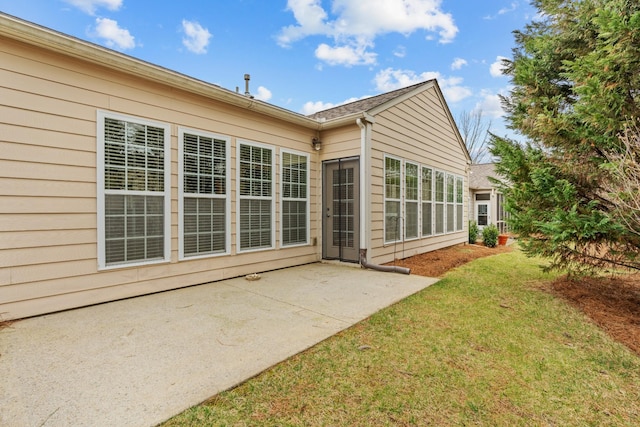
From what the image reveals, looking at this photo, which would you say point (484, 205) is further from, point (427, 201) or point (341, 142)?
point (341, 142)

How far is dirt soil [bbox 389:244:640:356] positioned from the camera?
3.12 metres

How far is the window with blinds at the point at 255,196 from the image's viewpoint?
5195mm

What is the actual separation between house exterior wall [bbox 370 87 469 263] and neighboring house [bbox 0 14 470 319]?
0.05m

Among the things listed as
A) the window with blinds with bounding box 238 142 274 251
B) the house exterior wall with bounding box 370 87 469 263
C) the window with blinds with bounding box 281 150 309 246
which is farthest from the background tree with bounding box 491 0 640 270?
the window with blinds with bounding box 238 142 274 251

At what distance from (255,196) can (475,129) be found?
81.5ft

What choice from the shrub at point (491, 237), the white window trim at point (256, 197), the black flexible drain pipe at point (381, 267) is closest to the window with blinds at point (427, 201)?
the black flexible drain pipe at point (381, 267)

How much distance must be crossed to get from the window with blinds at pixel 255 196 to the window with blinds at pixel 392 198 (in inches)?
105

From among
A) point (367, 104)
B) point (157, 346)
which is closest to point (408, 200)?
point (367, 104)

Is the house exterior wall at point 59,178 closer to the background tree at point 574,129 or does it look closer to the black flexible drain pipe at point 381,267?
the black flexible drain pipe at point 381,267

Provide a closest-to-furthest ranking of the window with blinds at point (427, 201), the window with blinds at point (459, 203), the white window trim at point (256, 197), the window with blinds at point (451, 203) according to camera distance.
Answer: the white window trim at point (256, 197) → the window with blinds at point (427, 201) → the window with blinds at point (451, 203) → the window with blinds at point (459, 203)

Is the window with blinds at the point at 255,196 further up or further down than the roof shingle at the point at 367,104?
further down

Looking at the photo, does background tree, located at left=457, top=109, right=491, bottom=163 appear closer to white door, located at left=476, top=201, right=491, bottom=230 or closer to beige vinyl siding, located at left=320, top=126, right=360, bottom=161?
white door, located at left=476, top=201, right=491, bottom=230

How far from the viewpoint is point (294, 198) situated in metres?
6.11

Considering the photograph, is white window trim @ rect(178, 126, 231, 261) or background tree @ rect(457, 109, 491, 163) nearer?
white window trim @ rect(178, 126, 231, 261)
